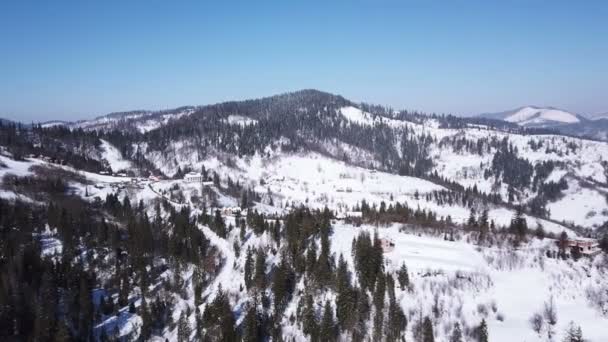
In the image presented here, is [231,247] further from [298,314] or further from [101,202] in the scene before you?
[101,202]

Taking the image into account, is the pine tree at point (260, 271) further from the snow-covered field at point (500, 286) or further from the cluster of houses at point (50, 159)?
the cluster of houses at point (50, 159)

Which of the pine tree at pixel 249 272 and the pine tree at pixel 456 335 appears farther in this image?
the pine tree at pixel 249 272

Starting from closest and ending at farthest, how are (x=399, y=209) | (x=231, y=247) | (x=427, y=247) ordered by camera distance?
1. (x=427, y=247)
2. (x=231, y=247)
3. (x=399, y=209)

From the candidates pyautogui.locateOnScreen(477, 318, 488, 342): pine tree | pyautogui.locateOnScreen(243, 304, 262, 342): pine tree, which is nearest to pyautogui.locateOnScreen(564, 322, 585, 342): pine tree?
pyautogui.locateOnScreen(477, 318, 488, 342): pine tree

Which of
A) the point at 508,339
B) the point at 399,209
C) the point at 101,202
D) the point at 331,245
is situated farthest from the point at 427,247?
the point at 101,202

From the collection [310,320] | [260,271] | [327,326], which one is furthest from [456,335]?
[260,271]

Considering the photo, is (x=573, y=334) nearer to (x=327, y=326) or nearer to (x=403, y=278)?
(x=403, y=278)

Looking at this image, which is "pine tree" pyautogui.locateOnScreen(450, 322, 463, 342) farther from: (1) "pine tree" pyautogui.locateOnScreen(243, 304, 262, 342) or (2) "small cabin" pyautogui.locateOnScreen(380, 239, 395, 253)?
(1) "pine tree" pyautogui.locateOnScreen(243, 304, 262, 342)

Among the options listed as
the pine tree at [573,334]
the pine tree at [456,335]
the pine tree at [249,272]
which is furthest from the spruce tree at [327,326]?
the pine tree at [573,334]

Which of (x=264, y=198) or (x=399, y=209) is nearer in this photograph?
(x=399, y=209)

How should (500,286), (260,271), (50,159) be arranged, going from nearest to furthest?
(500,286) < (260,271) < (50,159)

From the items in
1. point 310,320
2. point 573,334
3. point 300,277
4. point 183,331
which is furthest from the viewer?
point 300,277
